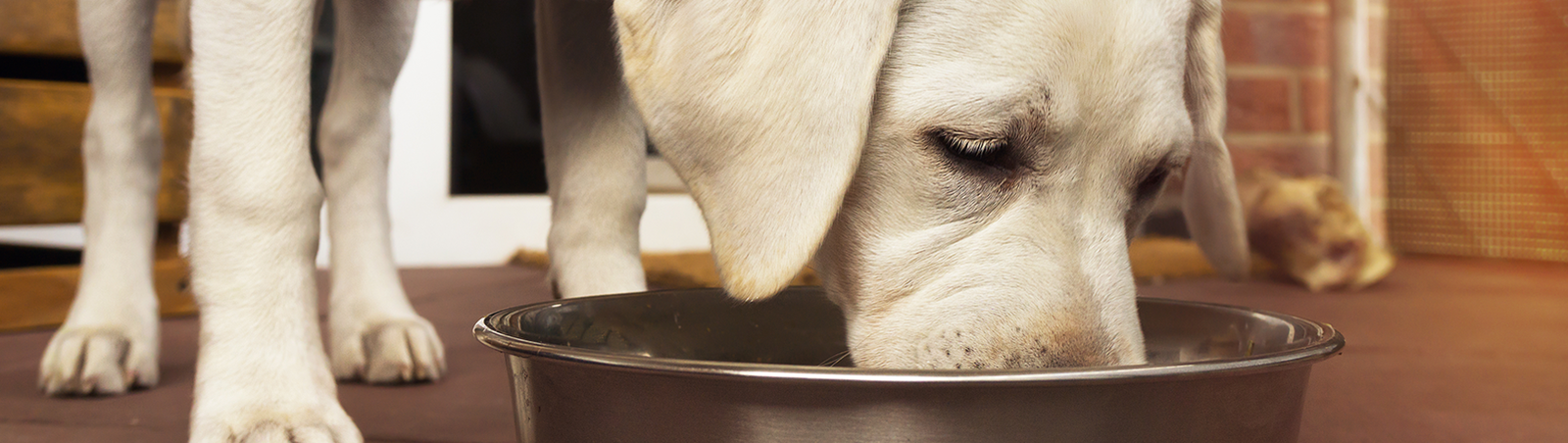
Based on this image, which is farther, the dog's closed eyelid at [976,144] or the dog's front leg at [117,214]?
the dog's front leg at [117,214]

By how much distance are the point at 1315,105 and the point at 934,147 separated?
350cm

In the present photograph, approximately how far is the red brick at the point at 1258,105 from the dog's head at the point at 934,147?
2947mm

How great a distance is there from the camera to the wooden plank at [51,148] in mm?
2092

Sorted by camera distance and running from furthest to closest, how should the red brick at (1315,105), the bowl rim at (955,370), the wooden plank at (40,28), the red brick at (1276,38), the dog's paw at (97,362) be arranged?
the red brick at (1315,105), the red brick at (1276,38), the wooden plank at (40,28), the dog's paw at (97,362), the bowl rim at (955,370)

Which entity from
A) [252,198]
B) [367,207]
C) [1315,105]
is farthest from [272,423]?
[1315,105]

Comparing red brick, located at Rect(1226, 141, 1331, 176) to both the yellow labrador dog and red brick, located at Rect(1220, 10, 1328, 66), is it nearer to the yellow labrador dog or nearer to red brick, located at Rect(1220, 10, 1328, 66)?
red brick, located at Rect(1220, 10, 1328, 66)

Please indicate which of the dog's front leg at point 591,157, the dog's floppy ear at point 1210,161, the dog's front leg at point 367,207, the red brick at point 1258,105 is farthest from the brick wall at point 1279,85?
the dog's front leg at point 367,207

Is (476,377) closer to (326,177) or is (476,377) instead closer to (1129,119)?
(326,177)

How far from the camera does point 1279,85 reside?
3.88 m

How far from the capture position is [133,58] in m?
1.59

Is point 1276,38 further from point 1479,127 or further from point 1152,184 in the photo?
point 1152,184

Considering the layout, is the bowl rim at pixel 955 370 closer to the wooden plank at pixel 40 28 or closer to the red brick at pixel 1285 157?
the wooden plank at pixel 40 28

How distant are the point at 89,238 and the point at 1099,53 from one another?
1.41 meters

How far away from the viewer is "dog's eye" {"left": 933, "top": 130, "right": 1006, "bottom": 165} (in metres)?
0.93
